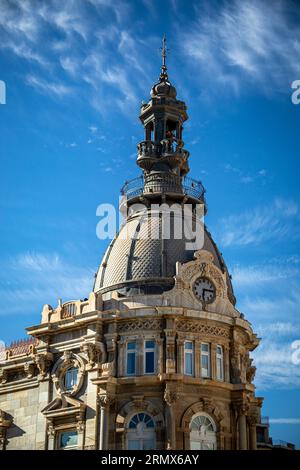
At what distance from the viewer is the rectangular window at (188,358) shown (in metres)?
58.0

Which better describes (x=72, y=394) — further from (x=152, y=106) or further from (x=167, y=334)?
Answer: (x=152, y=106)

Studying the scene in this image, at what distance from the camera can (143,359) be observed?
2272 inches

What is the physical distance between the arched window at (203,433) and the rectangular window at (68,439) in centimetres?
742

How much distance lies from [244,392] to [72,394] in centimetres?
1094

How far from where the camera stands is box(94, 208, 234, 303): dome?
6115 cm

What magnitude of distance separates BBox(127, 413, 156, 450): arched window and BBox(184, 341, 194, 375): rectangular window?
3868 mm

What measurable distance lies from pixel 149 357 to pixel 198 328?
372cm

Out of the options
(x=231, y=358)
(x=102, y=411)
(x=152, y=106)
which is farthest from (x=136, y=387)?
(x=152, y=106)

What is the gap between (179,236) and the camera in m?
63.6

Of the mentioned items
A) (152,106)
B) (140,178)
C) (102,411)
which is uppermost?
(152,106)

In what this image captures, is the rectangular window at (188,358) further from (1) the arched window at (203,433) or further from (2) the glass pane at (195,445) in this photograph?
(2) the glass pane at (195,445)

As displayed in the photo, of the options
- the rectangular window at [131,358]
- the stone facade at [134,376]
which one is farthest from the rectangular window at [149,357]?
the rectangular window at [131,358]

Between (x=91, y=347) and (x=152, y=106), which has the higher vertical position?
(x=152, y=106)

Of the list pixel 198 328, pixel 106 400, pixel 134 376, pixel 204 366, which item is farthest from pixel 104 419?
pixel 198 328
